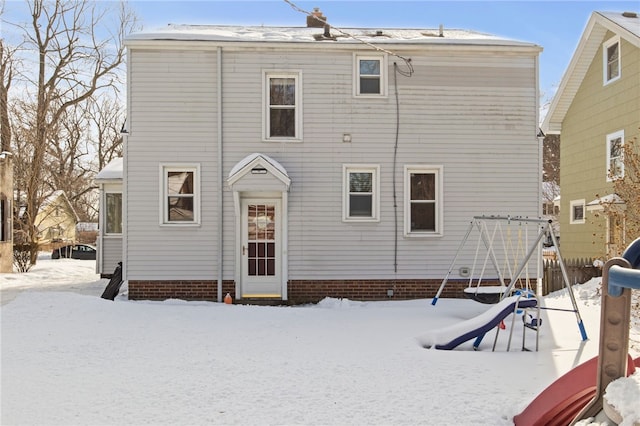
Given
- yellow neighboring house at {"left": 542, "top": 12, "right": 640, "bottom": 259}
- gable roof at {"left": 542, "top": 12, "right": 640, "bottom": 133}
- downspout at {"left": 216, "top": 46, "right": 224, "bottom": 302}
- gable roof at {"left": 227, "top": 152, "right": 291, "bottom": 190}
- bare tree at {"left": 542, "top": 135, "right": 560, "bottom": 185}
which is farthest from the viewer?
bare tree at {"left": 542, "top": 135, "right": 560, "bottom": 185}

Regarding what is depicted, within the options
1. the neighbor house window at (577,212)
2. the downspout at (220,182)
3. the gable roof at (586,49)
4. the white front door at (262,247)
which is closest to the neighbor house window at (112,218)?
the downspout at (220,182)

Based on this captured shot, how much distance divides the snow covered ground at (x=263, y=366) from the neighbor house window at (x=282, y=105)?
390 centimetres

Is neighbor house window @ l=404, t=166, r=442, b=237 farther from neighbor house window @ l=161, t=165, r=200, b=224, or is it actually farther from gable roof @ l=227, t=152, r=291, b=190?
neighbor house window @ l=161, t=165, r=200, b=224

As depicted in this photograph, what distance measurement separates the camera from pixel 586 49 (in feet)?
59.4

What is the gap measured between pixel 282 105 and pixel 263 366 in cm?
716

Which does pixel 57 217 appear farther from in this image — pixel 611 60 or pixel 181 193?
pixel 611 60

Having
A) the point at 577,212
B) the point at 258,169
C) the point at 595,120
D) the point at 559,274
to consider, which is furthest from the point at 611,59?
the point at 258,169

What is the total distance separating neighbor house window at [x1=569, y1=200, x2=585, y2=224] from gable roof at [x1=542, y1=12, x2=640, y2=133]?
9.89 feet

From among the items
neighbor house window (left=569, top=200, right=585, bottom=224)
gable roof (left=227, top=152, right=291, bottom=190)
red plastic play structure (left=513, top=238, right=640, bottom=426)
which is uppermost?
gable roof (left=227, top=152, right=291, bottom=190)

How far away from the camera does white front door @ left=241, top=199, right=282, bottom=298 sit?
12125 millimetres

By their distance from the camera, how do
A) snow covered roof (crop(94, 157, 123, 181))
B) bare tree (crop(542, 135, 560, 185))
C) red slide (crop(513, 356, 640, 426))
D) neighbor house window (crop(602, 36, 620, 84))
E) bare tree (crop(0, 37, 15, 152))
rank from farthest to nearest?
bare tree (crop(542, 135, 560, 185)) → bare tree (crop(0, 37, 15, 152)) → neighbor house window (crop(602, 36, 620, 84)) → snow covered roof (crop(94, 157, 123, 181)) → red slide (crop(513, 356, 640, 426))

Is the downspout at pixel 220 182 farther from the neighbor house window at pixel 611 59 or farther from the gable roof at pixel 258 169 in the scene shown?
the neighbor house window at pixel 611 59

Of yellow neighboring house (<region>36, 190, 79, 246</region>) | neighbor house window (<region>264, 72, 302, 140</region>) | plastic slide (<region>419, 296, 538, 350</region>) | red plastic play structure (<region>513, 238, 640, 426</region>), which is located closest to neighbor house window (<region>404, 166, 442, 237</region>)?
neighbor house window (<region>264, 72, 302, 140</region>)

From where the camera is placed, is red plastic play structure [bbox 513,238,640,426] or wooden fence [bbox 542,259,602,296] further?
wooden fence [bbox 542,259,602,296]
